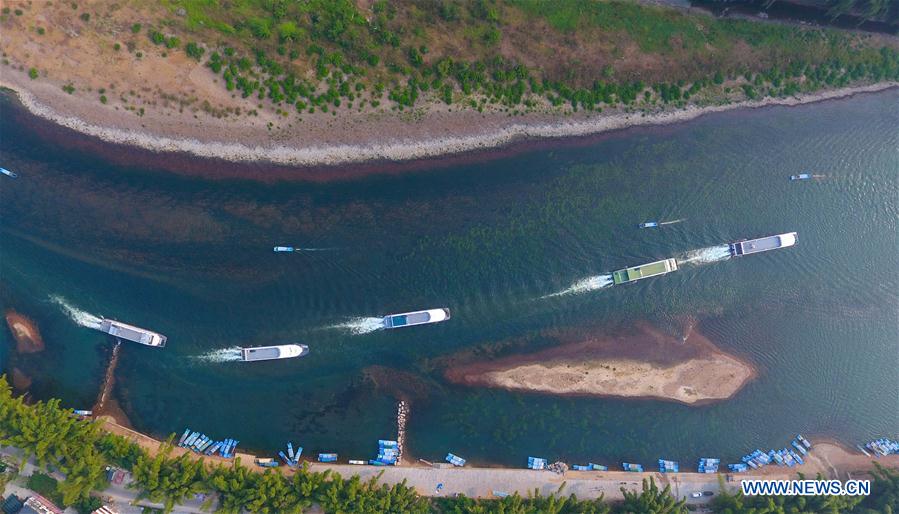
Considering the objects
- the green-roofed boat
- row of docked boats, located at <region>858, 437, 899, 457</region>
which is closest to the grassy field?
the green-roofed boat

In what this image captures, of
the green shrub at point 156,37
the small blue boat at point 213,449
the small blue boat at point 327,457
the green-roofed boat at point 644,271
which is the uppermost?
the green shrub at point 156,37

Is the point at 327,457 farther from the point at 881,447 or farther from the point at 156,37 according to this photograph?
the point at 881,447

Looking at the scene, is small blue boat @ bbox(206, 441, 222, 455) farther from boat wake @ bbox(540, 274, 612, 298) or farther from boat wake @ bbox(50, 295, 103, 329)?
boat wake @ bbox(540, 274, 612, 298)

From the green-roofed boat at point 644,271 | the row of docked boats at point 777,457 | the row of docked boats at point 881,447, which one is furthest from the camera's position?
the row of docked boats at point 881,447

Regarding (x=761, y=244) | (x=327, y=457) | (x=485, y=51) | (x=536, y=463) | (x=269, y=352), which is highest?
(x=485, y=51)

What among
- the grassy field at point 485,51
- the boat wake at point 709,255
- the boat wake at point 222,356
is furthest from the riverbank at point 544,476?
the grassy field at point 485,51

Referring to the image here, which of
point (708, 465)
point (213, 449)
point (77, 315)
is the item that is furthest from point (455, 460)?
point (77, 315)

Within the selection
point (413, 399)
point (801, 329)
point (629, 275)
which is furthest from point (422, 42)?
point (801, 329)

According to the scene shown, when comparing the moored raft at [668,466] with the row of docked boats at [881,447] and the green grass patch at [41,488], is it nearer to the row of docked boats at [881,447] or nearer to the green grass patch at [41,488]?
the row of docked boats at [881,447]
